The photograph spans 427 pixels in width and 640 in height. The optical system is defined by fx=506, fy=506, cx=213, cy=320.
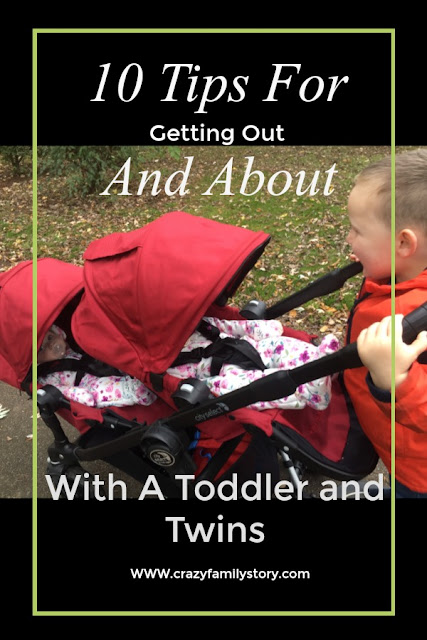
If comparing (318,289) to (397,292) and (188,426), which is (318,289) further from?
(188,426)

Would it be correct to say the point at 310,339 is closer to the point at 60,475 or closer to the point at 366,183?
the point at 366,183

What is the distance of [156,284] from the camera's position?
69.7 inches

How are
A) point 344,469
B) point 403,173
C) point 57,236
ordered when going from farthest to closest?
1. point 57,236
2. point 344,469
3. point 403,173

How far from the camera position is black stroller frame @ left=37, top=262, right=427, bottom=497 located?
1.52 meters

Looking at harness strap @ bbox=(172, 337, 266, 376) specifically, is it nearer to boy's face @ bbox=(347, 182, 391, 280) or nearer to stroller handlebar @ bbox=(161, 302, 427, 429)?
stroller handlebar @ bbox=(161, 302, 427, 429)

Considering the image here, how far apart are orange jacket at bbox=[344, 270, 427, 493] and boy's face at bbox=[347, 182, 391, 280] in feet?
0.27

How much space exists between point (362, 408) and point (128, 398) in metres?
0.97

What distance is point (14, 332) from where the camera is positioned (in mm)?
1993

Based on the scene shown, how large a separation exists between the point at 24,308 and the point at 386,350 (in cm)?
136

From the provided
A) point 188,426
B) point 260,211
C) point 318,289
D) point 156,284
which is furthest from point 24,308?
point 318,289

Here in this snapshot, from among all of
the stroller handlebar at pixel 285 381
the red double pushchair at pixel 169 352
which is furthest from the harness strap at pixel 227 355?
the stroller handlebar at pixel 285 381

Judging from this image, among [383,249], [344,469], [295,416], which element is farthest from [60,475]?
[383,249]

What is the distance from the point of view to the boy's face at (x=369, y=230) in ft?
4.92
